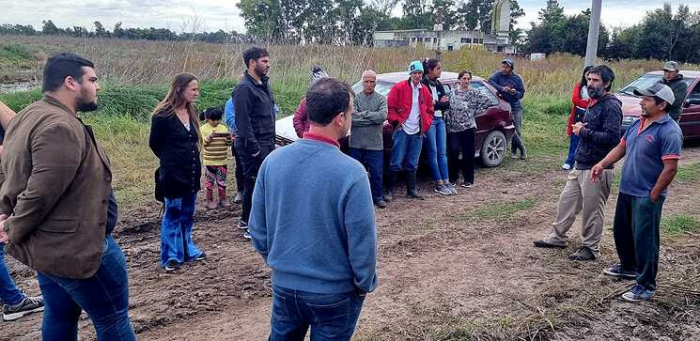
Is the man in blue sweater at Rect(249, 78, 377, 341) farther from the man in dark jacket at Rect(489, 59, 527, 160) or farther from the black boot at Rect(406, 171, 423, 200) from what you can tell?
the man in dark jacket at Rect(489, 59, 527, 160)

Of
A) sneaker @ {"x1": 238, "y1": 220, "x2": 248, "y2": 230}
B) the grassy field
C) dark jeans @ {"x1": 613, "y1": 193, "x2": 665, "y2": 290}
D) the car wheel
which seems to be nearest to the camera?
dark jeans @ {"x1": 613, "y1": 193, "x2": 665, "y2": 290}

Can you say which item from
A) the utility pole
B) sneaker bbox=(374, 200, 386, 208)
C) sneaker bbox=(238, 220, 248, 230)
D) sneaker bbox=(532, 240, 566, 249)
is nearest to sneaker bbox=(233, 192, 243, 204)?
sneaker bbox=(238, 220, 248, 230)

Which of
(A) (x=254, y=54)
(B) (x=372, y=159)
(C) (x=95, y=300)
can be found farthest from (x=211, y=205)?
(C) (x=95, y=300)

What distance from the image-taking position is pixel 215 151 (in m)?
6.79

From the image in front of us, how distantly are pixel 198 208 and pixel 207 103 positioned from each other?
6018 mm

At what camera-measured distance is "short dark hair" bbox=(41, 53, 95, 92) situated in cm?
270

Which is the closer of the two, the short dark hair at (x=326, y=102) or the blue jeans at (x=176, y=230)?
the short dark hair at (x=326, y=102)

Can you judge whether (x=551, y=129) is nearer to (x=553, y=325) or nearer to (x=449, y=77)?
(x=449, y=77)

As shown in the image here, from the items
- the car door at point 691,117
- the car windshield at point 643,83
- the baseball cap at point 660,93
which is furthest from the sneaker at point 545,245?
the car windshield at point 643,83

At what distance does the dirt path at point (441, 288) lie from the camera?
4.05m

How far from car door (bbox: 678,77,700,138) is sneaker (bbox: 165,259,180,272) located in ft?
34.2

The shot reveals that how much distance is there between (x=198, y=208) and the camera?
6902 millimetres

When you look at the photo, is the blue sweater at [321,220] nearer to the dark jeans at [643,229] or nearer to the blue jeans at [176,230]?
the blue jeans at [176,230]

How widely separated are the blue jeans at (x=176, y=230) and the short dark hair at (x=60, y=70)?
87.7 inches
